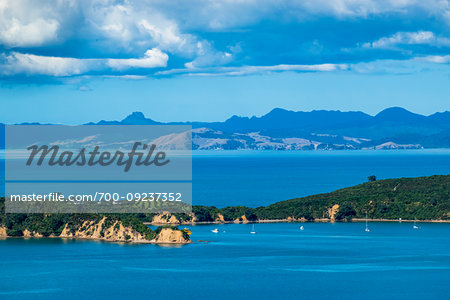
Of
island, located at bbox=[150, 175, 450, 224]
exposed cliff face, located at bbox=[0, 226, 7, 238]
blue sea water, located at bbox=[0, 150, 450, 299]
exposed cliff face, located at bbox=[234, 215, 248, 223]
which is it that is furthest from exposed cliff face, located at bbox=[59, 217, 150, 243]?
exposed cliff face, located at bbox=[234, 215, 248, 223]

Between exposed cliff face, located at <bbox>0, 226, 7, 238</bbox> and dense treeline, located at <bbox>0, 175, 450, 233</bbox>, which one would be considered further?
dense treeline, located at <bbox>0, 175, 450, 233</bbox>

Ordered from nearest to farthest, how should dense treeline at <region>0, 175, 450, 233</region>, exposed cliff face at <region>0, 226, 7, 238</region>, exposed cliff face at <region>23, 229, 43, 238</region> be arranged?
exposed cliff face at <region>23, 229, 43, 238</region>
exposed cliff face at <region>0, 226, 7, 238</region>
dense treeline at <region>0, 175, 450, 233</region>

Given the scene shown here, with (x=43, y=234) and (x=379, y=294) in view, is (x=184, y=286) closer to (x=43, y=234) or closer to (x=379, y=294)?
(x=379, y=294)

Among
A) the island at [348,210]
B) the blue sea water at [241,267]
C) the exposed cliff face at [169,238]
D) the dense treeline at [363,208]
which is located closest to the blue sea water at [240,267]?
the blue sea water at [241,267]

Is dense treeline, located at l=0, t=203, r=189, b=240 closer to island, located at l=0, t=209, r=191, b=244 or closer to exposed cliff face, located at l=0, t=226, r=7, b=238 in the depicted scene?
island, located at l=0, t=209, r=191, b=244

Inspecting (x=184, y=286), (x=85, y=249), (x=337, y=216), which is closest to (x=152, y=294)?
(x=184, y=286)

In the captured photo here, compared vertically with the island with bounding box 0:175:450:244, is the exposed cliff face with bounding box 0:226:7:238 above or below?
below

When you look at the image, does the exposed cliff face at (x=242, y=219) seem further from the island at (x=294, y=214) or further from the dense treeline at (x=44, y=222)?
the dense treeline at (x=44, y=222)

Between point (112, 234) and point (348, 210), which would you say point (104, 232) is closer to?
point (112, 234)
